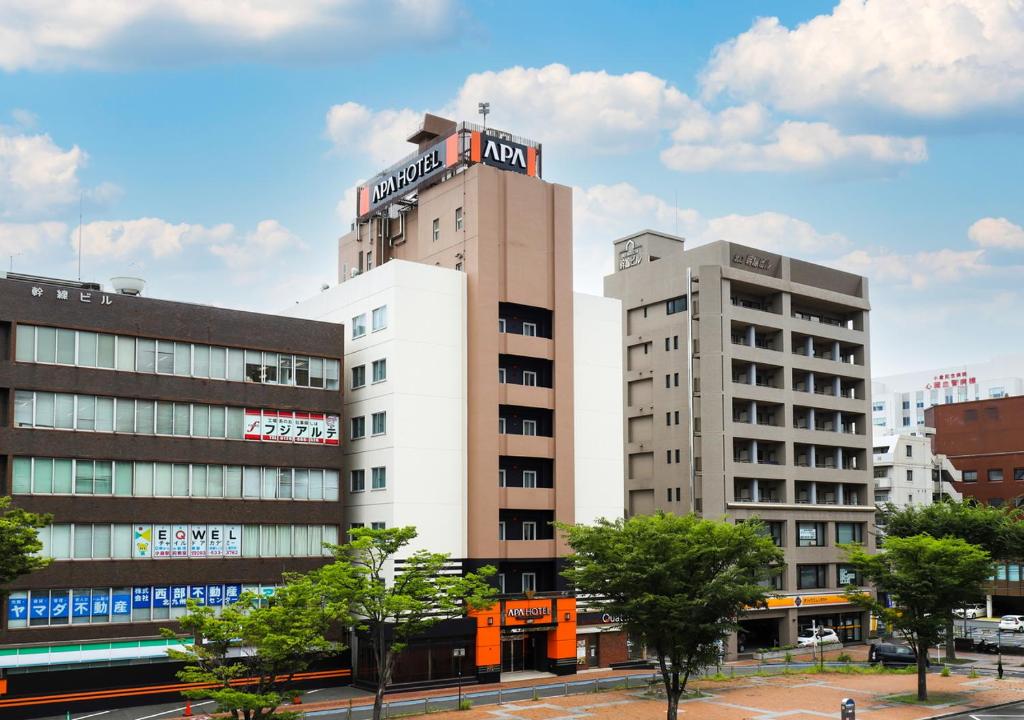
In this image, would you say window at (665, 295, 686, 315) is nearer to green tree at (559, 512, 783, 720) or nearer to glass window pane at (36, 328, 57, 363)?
green tree at (559, 512, 783, 720)

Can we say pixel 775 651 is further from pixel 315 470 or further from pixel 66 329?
pixel 66 329

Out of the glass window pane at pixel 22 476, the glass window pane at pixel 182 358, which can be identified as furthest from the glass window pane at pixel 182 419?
→ the glass window pane at pixel 22 476

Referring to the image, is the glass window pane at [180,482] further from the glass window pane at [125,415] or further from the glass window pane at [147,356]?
the glass window pane at [147,356]

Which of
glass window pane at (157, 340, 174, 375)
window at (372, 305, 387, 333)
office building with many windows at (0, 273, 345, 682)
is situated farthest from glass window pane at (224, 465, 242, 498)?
window at (372, 305, 387, 333)

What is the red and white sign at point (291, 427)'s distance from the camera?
211ft

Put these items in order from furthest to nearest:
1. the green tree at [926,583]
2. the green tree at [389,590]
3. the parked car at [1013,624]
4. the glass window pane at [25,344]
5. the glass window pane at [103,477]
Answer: the parked car at [1013,624] → the green tree at [926,583] → the glass window pane at [103,477] → the glass window pane at [25,344] → the green tree at [389,590]

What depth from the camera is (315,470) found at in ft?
218

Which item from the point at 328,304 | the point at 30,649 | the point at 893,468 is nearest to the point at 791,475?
the point at 893,468

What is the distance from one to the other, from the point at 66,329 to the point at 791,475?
2432 inches

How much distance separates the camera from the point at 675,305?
92.6m

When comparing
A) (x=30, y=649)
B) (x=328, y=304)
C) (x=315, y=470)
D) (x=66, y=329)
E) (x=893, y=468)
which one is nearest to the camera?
(x=30, y=649)

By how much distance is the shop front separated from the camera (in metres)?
66.3

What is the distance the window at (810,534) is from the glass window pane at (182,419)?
55.7 m

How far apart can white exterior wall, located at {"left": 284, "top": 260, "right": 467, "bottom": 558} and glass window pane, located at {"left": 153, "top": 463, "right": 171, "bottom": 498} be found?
465 inches
